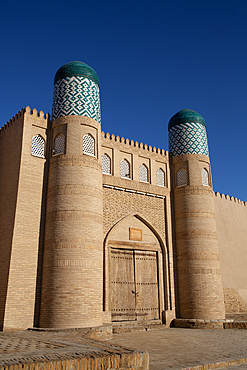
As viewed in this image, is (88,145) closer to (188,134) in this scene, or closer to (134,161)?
(134,161)

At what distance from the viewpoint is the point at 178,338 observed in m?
6.59

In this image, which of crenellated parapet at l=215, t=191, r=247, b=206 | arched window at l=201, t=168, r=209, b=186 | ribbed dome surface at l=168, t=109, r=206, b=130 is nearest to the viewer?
arched window at l=201, t=168, r=209, b=186

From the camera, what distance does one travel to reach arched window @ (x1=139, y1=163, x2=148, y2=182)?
973 cm

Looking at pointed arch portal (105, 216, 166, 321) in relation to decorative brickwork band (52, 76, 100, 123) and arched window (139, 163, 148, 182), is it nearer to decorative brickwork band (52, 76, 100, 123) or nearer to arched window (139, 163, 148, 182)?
arched window (139, 163, 148, 182)

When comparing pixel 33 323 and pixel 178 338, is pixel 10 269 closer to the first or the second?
pixel 33 323

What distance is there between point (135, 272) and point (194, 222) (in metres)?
2.23

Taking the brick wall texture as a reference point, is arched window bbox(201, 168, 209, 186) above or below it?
above

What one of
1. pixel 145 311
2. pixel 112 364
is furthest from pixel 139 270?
pixel 112 364

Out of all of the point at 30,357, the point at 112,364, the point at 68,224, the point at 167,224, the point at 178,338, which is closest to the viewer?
the point at 30,357

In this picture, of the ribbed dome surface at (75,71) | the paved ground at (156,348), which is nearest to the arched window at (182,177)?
the ribbed dome surface at (75,71)

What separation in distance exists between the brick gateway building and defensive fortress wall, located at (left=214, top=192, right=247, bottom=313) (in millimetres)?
81

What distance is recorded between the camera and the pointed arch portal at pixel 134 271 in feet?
27.1

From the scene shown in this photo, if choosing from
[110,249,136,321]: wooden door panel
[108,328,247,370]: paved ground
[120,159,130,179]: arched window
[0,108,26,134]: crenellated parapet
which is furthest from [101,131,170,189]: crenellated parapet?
[108,328,247,370]: paved ground

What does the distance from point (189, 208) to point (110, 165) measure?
Result: 2.61 metres
